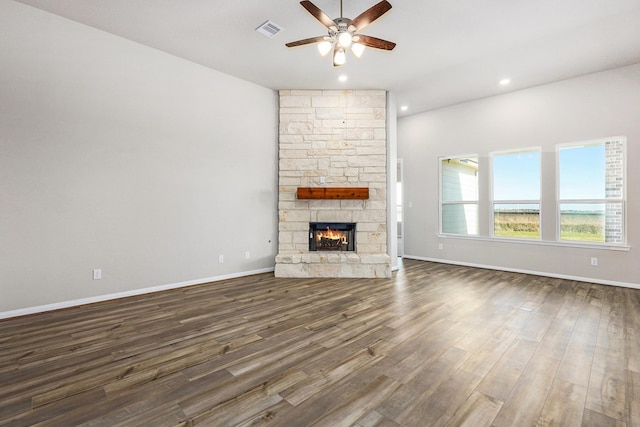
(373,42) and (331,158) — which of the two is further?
(331,158)

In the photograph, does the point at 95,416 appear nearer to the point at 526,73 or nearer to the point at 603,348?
the point at 603,348

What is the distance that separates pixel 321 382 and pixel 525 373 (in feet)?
4.60

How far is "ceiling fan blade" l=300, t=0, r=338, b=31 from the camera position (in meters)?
2.47

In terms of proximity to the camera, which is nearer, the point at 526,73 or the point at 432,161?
the point at 526,73

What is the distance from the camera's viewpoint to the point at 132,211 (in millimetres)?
3695

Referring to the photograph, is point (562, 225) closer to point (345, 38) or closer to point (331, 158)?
point (331, 158)

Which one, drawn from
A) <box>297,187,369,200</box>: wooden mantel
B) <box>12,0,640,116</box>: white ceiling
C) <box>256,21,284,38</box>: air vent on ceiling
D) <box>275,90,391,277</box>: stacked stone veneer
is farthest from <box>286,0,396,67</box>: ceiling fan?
<box>297,187,369,200</box>: wooden mantel

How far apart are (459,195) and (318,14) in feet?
15.4

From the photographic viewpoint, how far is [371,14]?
2594 millimetres

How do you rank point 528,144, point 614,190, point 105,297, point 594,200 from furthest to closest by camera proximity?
1. point 528,144
2. point 594,200
3. point 614,190
4. point 105,297

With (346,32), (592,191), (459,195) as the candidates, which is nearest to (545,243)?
(592,191)

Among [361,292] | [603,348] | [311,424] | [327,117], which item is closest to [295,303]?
[361,292]

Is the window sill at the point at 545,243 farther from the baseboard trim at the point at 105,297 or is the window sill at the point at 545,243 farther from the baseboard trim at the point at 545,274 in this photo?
the baseboard trim at the point at 105,297

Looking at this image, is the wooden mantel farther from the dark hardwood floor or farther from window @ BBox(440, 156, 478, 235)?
window @ BBox(440, 156, 478, 235)
